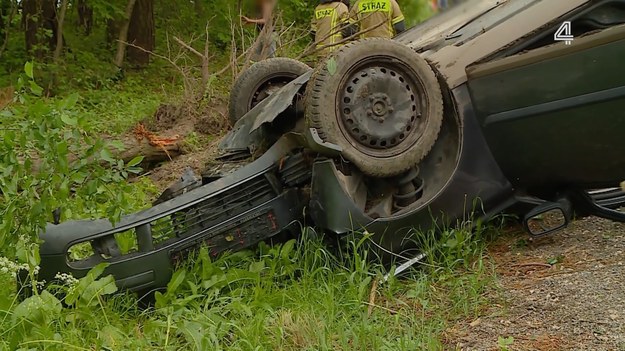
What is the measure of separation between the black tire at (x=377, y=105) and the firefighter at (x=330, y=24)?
392 cm

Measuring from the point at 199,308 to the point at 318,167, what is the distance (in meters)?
0.79

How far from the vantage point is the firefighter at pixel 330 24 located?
23.4 feet

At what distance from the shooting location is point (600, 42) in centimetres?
301

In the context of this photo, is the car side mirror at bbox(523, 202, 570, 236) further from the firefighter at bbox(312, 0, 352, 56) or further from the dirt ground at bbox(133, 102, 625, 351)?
the firefighter at bbox(312, 0, 352, 56)

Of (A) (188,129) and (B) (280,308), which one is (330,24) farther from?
Answer: (B) (280,308)

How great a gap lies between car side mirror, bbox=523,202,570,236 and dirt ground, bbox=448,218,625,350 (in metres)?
0.07

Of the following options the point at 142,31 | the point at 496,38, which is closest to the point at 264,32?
the point at 496,38

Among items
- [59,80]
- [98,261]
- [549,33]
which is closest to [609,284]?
[549,33]

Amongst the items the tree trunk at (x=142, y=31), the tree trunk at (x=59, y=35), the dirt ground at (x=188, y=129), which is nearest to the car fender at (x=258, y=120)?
the dirt ground at (x=188, y=129)

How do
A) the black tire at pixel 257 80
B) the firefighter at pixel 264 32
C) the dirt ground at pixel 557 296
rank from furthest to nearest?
1. the firefighter at pixel 264 32
2. the black tire at pixel 257 80
3. the dirt ground at pixel 557 296

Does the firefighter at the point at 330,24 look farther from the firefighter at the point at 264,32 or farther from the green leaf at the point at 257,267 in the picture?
the green leaf at the point at 257,267

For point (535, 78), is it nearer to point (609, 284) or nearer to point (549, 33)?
point (549, 33)

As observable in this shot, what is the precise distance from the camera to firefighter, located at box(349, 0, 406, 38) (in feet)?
22.0

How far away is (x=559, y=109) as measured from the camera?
3.10m
